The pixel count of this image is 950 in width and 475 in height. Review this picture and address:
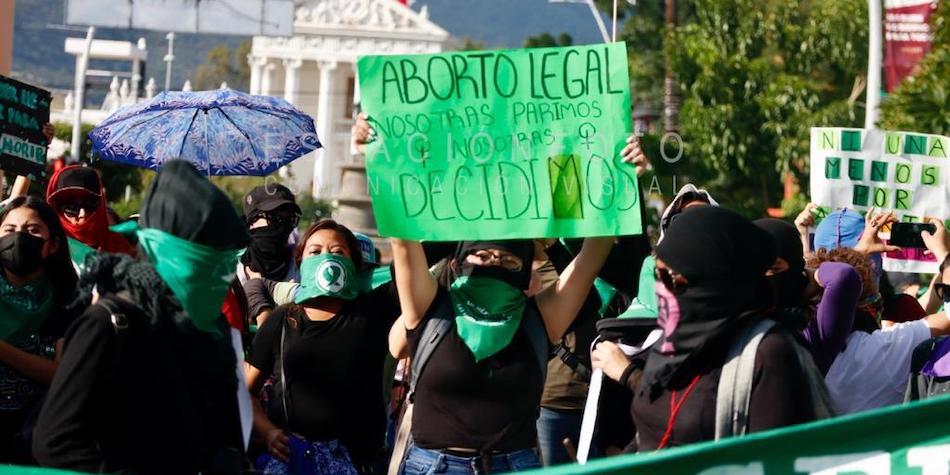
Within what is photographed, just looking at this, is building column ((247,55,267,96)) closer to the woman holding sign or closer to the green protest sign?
the woman holding sign

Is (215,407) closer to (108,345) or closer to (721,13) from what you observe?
(108,345)

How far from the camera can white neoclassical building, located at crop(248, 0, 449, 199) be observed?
304 feet

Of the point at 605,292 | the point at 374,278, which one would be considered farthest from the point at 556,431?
the point at 374,278

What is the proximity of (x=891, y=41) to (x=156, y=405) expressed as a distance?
17.2m

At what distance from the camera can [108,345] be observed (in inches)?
166

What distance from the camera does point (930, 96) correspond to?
13.5 m

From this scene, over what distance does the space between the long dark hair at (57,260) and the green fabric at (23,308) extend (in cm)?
4

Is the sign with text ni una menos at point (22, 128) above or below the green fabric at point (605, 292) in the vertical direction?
above

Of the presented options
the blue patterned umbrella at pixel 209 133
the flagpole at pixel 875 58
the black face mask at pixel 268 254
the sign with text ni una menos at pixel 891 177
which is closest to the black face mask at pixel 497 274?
the black face mask at pixel 268 254

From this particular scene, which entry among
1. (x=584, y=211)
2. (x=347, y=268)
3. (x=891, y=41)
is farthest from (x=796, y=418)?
(x=891, y=41)

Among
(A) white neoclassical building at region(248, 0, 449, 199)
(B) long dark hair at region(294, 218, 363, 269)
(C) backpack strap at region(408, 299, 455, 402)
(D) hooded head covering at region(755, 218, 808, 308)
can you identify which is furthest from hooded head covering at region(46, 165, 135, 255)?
(A) white neoclassical building at region(248, 0, 449, 199)

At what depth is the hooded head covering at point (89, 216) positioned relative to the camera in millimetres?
6785

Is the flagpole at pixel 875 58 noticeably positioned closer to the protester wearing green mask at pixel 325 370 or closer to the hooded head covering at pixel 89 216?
the hooded head covering at pixel 89 216

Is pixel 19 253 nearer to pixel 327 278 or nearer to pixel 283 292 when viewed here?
pixel 327 278
